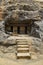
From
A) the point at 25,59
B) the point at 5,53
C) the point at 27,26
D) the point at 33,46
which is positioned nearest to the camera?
the point at 25,59

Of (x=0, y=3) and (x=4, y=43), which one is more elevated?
(x=0, y=3)

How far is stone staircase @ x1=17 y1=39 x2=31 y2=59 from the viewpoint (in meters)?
5.62

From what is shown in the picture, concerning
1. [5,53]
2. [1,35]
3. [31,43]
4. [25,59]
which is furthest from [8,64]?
[1,35]

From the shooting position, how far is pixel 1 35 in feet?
25.2

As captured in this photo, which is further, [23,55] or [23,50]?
[23,50]

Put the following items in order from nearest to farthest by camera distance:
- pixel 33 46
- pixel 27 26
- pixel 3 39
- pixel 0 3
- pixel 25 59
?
pixel 25 59
pixel 33 46
pixel 3 39
pixel 27 26
pixel 0 3

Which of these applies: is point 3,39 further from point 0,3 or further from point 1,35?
point 0,3

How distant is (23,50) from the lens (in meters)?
6.10

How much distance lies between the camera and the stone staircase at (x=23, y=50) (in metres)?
5.62

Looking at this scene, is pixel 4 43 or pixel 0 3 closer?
pixel 4 43

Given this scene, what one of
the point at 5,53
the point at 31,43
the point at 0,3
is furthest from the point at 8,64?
the point at 0,3

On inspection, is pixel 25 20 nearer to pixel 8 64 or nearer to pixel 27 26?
pixel 27 26

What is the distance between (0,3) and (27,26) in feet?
18.9

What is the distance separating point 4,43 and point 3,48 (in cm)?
34
